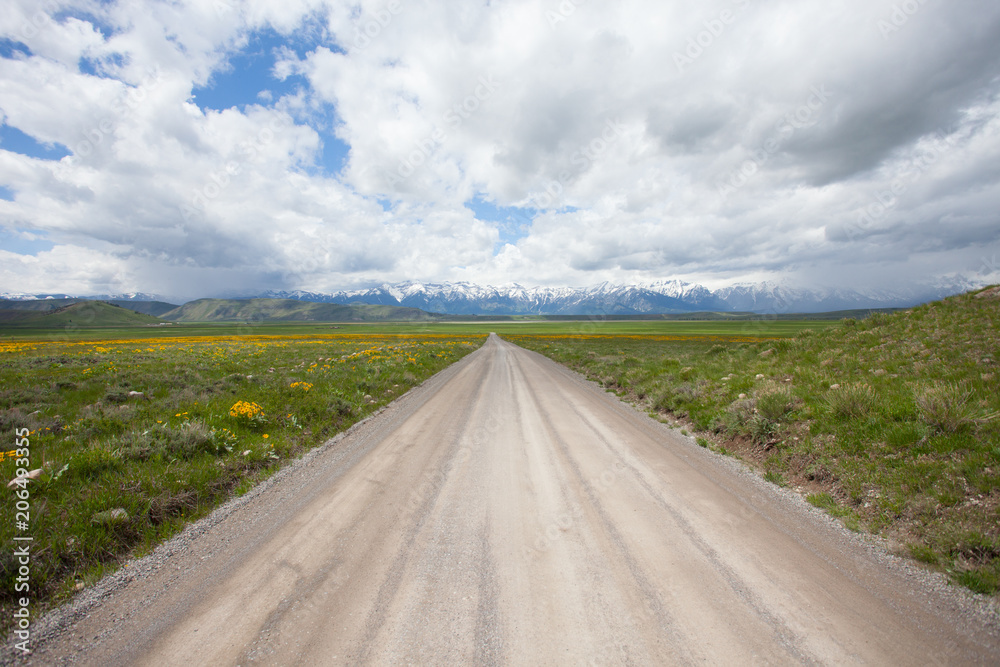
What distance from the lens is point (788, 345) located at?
1631cm

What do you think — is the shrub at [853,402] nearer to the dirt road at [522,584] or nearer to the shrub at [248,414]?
the dirt road at [522,584]

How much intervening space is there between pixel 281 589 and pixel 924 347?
52.5 ft

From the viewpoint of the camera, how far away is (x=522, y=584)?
393cm

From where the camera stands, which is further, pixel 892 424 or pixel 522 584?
pixel 892 424

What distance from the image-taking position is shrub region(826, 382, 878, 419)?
7.62 m

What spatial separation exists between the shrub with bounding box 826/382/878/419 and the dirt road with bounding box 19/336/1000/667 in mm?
2920

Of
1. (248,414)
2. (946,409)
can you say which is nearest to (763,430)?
(946,409)

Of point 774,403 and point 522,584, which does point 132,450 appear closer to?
point 522,584

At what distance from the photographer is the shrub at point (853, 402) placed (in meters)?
7.62

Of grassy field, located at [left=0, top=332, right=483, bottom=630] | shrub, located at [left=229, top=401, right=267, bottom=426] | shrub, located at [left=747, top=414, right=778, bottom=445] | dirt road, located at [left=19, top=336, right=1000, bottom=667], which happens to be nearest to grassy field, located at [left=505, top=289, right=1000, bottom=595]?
shrub, located at [left=747, top=414, right=778, bottom=445]

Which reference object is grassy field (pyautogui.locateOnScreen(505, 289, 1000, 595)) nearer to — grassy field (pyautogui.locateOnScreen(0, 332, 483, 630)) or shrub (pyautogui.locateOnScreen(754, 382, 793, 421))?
shrub (pyautogui.locateOnScreen(754, 382, 793, 421))

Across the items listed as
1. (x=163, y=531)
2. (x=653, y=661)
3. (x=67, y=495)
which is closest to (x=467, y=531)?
(x=653, y=661)

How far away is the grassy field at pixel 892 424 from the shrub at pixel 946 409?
24 millimetres

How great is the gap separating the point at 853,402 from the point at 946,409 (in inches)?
56.5
